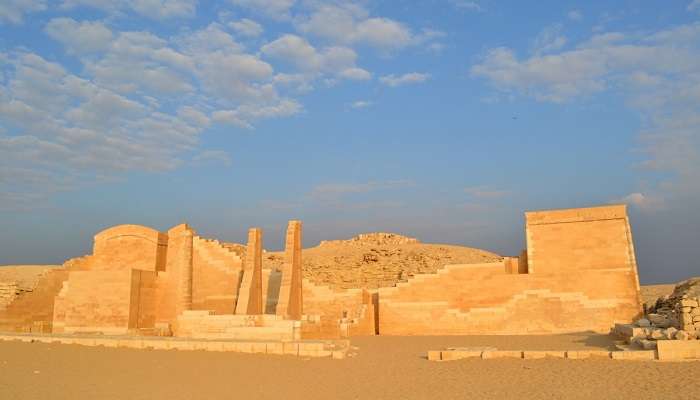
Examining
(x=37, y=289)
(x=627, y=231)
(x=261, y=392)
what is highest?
(x=627, y=231)

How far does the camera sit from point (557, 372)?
34.0 feet

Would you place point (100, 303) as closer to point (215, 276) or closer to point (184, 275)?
point (184, 275)

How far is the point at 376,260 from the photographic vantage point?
33.0m

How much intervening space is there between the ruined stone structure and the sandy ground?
498cm

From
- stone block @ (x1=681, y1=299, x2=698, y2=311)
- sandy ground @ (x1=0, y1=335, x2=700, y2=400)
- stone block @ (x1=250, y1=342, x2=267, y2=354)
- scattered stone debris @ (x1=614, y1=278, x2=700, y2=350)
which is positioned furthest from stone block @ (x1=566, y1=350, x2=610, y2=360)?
stone block @ (x1=250, y1=342, x2=267, y2=354)

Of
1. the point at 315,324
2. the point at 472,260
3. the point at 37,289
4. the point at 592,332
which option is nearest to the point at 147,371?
the point at 315,324

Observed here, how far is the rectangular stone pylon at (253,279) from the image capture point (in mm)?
21109

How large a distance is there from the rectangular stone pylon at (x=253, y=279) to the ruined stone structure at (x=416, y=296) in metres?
0.04

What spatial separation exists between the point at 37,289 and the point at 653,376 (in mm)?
23994

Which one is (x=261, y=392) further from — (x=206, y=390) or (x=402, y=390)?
(x=402, y=390)

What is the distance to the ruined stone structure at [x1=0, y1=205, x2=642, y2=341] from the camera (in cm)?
1909

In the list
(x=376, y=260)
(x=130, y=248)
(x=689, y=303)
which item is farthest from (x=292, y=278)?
(x=376, y=260)

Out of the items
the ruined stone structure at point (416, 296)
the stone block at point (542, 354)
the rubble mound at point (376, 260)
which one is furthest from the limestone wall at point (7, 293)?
the stone block at point (542, 354)

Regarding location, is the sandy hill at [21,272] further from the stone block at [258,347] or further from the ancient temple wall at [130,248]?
the stone block at [258,347]
